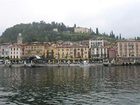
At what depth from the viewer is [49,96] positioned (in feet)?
133

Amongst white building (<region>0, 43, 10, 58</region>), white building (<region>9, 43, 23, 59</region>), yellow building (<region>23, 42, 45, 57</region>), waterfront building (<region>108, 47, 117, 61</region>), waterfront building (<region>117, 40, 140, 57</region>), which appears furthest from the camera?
waterfront building (<region>108, 47, 117, 61</region>)

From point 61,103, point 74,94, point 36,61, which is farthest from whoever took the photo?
point 36,61

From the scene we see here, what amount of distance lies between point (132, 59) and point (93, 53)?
22171 millimetres

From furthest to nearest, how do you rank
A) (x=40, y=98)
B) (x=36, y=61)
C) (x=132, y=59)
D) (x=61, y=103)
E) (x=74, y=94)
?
1. (x=132, y=59)
2. (x=36, y=61)
3. (x=74, y=94)
4. (x=40, y=98)
5. (x=61, y=103)

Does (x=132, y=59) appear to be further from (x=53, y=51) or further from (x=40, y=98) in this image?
(x=40, y=98)

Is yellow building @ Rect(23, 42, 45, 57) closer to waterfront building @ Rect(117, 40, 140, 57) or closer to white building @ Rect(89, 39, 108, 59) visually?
white building @ Rect(89, 39, 108, 59)

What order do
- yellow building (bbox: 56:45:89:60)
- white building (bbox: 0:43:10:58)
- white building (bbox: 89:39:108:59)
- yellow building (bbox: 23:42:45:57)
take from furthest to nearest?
1. white building (bbox: 89:39:108:59)
2. white building (bbox: 0:43:10:58)
3. yellow building (bbox: 56:45:89:60)
4. yellow building (bbox: 23:42:45:57)

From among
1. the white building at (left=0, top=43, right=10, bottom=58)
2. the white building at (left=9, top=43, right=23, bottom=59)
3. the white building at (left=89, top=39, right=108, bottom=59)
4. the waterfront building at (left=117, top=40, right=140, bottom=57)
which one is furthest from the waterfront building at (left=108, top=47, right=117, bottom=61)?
the white building at (left=0, top=43, right=10, bottom=58)

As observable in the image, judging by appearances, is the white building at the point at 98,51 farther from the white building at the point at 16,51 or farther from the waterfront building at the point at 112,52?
the white building at the point at 16,51

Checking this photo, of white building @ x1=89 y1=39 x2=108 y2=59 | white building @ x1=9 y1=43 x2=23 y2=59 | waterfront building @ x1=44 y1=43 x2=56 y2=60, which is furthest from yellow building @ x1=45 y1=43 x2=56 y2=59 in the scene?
white building @ x1=89 y1=39 x2=108 y2=59

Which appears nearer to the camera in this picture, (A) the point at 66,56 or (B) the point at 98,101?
(B) the point at 98,101

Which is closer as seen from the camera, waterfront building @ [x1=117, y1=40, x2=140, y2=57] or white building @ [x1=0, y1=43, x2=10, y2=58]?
waterfront building @ [x1=117, y1=40, x2=140, y2=57]

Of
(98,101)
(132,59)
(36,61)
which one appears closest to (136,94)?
(98,101)

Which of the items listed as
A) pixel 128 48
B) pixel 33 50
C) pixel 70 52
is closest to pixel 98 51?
pixel 70 52
